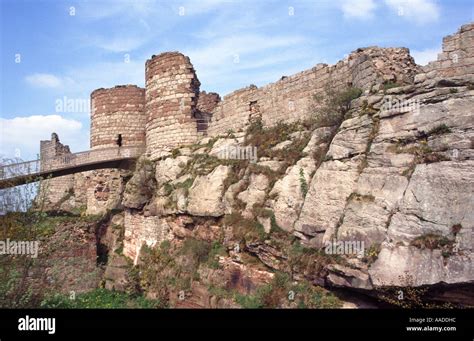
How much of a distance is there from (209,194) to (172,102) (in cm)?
527

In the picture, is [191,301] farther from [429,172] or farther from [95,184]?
[95,184]

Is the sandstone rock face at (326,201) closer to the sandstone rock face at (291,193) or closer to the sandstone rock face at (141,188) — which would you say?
the sandstone rock face at (291,193)

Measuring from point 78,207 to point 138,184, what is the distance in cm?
879

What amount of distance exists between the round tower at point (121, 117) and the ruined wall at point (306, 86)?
17.6ft

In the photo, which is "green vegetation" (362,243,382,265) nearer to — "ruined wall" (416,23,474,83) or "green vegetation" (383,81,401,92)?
"ruined wall" (416,23,474,83)

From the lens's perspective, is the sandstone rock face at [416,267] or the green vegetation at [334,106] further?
the green vegetation at [334,106]

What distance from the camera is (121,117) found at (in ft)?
64.2

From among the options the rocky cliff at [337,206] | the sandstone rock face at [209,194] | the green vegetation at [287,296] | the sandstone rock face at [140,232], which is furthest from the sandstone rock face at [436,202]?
the sandstone rock face at [140,232]

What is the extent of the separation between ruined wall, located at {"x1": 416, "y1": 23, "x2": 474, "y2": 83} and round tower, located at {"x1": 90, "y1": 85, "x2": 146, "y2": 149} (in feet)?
46.3

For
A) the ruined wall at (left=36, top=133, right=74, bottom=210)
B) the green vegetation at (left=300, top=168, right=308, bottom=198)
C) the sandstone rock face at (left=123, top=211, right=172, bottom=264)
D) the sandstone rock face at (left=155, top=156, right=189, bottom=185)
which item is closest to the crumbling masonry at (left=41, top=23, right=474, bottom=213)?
the ruined wall at (left=36, top=133, right=74, bottom=210)

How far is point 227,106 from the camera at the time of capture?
15500 millimetres

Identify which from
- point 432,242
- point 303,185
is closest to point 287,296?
point 303,185

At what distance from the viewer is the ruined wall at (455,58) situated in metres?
8.59
